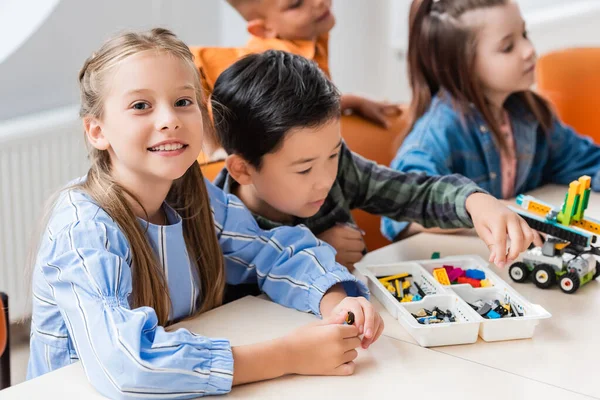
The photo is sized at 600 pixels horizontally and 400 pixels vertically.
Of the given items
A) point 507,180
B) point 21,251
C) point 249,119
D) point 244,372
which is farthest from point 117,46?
point 21,251

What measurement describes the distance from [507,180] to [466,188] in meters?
0.56

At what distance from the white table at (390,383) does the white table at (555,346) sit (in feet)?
0.08

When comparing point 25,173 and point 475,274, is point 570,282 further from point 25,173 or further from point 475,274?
point 25,173

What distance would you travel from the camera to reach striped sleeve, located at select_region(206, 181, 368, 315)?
4.02 feet

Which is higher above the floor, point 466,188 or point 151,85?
point 151,85

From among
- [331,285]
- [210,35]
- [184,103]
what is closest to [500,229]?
A: [331,285]

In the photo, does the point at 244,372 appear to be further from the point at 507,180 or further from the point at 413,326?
the point at 507,180

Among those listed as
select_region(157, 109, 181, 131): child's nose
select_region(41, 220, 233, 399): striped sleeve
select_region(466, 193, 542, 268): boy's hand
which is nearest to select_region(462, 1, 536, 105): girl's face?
select_region(466, 193, 542, 268): boy's hand

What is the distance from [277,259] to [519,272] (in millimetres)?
408

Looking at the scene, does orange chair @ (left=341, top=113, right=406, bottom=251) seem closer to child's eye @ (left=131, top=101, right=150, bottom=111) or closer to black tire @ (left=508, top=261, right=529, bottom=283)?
black tire @ (left=508, top=261, right=529, bottom=283)

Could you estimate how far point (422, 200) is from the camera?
1522mm

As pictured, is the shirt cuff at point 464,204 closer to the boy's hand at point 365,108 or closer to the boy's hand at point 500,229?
the boy's hand at point 500,229

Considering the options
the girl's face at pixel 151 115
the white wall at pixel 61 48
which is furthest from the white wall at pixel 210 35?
the girl's face at pixel 151 115

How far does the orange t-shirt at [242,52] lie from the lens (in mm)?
1819
